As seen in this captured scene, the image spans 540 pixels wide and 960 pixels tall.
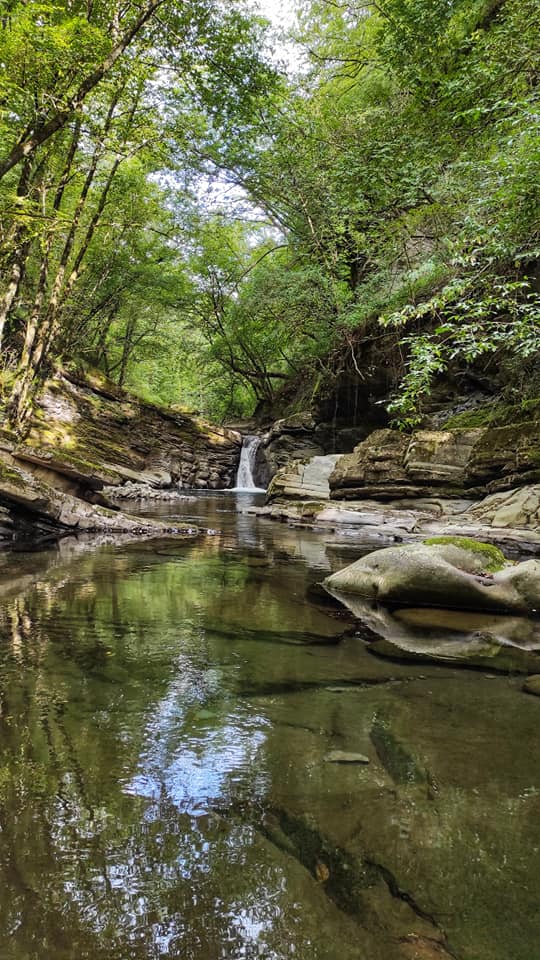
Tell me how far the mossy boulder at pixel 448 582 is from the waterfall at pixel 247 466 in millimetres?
21019

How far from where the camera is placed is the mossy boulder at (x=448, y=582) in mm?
5133

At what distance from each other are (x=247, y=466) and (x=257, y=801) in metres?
25.6

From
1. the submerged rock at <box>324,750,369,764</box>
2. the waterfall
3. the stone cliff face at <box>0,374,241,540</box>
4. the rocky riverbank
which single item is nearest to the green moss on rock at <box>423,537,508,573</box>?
the rocky riverbank

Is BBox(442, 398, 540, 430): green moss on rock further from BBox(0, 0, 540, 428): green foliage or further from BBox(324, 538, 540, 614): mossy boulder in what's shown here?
BBox(324, 538, 540, 614): mossy boulder

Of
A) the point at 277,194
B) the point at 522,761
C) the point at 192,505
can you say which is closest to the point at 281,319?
the point at 277,194

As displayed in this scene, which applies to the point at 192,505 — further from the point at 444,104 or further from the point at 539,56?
the point at 539,56

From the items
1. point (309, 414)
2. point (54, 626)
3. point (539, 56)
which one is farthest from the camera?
point (309, 414)

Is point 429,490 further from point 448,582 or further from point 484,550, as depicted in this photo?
point 448,582

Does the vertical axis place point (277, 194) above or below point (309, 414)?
above

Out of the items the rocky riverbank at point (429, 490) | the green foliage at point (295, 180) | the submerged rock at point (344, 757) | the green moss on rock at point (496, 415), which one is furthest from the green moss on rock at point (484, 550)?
the green moss on rock at point (496, 415)

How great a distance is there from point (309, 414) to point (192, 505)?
29.3ft

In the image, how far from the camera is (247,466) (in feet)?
90.2

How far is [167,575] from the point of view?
6273 mm

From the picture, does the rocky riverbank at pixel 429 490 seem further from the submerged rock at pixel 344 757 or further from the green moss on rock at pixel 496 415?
the submerged rock at pixel 344 757
